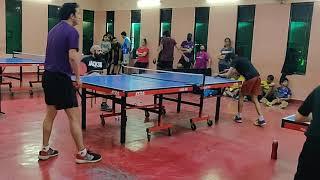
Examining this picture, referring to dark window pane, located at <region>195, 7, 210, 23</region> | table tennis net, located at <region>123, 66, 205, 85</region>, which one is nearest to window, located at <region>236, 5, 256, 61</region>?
dark window pane, located at <region>195, 7, 210, 23</region>

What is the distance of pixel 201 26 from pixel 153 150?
7.94m

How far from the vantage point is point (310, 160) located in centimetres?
236

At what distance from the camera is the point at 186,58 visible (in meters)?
11.9

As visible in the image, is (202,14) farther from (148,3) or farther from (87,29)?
(87,29)

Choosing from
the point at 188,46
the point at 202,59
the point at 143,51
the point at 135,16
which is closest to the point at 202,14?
the point at 188,46

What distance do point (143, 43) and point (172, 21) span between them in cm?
155

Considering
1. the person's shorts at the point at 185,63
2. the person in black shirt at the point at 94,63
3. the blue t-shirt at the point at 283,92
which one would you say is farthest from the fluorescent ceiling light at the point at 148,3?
the person in black shirt at the point at 94,63

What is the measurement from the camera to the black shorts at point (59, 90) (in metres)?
4.06

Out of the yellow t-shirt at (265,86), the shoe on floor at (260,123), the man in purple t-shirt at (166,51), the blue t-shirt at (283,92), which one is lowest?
the shoe on floor at (260,123)

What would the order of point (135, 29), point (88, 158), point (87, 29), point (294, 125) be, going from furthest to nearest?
point (87, 29) → point (135, 29) → point (88, 158) → point (294, 125)

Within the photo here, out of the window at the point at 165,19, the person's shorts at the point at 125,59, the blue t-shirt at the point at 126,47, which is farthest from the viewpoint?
the window at the point at 165,19

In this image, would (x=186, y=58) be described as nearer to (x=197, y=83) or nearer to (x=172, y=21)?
(x=172, y=21)

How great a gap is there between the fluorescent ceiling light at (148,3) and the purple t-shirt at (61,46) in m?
9.73

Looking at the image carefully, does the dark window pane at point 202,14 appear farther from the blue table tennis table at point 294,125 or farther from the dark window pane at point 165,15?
the blue table tennis table at point 294,125
